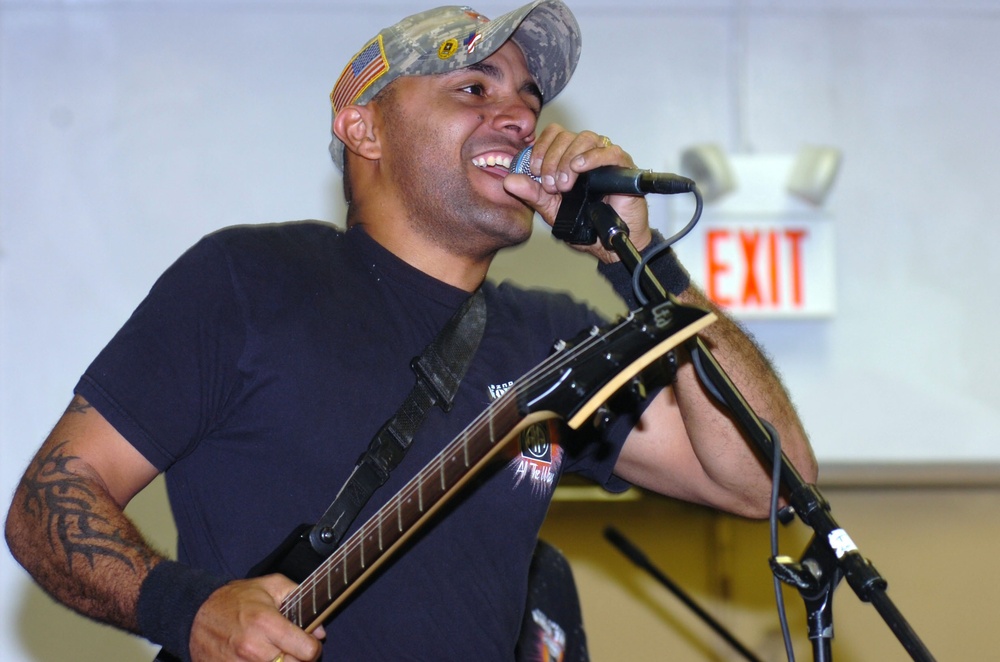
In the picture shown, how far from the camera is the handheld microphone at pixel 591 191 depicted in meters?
1.55

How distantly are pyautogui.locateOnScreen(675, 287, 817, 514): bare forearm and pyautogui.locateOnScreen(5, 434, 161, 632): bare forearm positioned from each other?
893mm

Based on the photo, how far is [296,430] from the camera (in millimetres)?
1787

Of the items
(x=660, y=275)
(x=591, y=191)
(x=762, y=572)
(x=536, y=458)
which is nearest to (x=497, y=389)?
(x=536, y=458)

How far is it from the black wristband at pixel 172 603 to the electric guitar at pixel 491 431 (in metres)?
0.13

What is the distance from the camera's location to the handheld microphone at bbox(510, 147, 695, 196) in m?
1.51

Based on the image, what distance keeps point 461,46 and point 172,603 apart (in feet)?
3.58

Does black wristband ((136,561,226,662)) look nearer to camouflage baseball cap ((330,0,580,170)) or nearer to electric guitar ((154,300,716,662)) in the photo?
electric guitar ((154,300,716,662))

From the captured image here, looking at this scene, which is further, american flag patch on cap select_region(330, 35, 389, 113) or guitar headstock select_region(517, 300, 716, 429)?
american flag patch on cap select_region(330, 35, 389, 113)

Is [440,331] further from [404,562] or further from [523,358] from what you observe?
[404,562]

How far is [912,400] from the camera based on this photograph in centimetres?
386

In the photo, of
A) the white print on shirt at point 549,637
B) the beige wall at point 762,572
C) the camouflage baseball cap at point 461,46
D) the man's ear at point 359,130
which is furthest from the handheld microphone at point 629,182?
the beige wall at point 762,572

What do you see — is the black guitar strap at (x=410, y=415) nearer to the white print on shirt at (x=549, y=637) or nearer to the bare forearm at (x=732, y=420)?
the bare forearm at (x=732, y=420)

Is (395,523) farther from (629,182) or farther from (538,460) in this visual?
(629,182)

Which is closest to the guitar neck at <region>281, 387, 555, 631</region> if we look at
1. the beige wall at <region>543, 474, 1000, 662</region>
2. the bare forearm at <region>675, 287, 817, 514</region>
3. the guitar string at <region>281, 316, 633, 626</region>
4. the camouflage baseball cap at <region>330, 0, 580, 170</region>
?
the guitar string at <region>281, 316, 633, 626</region>
